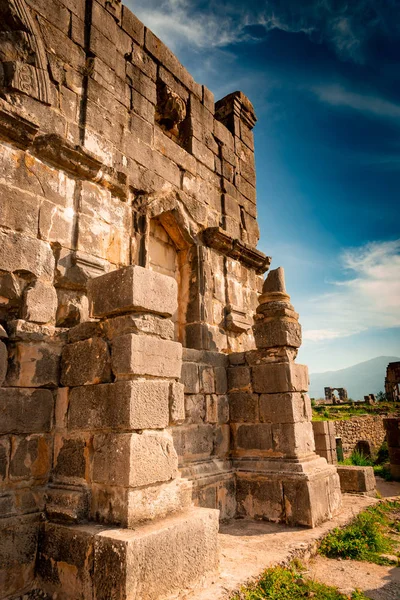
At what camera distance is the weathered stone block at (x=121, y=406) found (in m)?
3.19

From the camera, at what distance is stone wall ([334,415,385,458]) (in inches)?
840

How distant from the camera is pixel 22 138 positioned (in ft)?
13.6

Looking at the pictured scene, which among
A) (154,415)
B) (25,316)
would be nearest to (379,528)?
(154,415)

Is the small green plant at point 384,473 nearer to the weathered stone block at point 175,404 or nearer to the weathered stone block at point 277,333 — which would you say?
the weathered stone block at point 277,333

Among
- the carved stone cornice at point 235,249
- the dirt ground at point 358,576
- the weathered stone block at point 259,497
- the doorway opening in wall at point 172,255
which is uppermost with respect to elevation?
the carved stone cornice at point 235,249

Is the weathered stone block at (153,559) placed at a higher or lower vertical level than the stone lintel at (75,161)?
lower

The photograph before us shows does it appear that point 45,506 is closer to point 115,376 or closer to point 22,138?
point 115,376

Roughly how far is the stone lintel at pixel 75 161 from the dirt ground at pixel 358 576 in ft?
14.8

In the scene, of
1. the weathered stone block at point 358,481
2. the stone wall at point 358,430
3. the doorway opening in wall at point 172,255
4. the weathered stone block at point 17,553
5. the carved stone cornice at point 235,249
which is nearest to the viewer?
the weathered stone block at point 17,553

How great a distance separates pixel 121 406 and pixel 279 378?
2758mm

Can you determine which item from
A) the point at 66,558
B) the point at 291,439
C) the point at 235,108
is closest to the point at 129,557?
the point at 66,558

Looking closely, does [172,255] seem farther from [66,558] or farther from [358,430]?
[358,430]

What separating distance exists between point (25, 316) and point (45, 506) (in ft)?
5.17

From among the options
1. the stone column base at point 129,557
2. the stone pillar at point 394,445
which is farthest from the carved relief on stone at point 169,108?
the stone pillar at point 394,445
